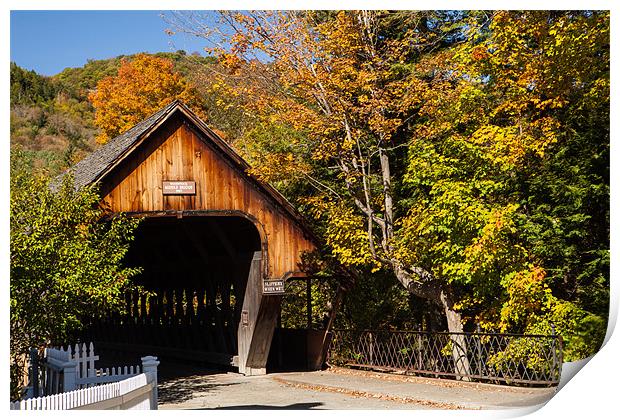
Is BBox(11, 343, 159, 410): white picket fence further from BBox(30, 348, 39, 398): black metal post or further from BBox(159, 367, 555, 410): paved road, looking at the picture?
BBox(159, 367, 555, 410): paved road

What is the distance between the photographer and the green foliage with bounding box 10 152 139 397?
12500 mm

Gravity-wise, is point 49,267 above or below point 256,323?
above

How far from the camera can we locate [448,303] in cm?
1883

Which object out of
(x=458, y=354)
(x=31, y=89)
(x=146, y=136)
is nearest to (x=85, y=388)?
(x=146, y=136)

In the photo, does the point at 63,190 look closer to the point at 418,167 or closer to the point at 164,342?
the point at 418,167

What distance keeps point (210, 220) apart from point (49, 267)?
818 cm

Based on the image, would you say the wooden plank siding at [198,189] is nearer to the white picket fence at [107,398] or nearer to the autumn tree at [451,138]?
the autumn tree at [451,138]

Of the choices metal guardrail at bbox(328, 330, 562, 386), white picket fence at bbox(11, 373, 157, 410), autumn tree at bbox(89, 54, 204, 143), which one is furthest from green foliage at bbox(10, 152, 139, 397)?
autumn tree at bbox(89, 54, 204, 143)

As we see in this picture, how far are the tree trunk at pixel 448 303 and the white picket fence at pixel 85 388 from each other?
7.40m

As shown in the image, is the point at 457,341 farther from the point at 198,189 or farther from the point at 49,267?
the point at 49,267

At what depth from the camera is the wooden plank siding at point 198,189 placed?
669 inches

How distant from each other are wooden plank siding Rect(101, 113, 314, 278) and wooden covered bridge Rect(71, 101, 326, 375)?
0.07 ft

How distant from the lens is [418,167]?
18.2 m

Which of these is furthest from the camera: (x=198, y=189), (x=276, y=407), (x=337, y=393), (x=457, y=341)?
(x=457, y=341)
